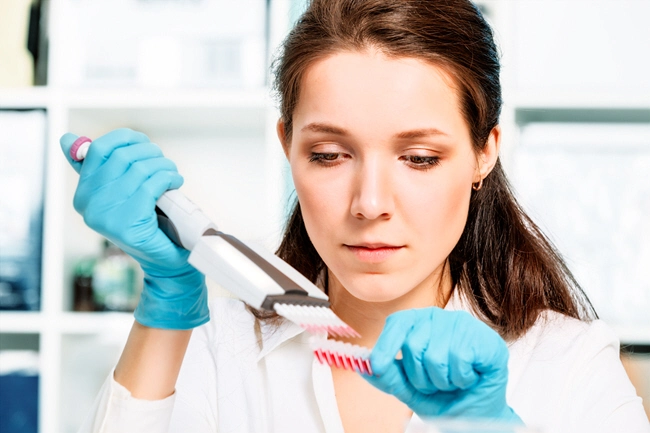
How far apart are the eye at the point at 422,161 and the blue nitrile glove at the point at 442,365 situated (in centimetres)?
23

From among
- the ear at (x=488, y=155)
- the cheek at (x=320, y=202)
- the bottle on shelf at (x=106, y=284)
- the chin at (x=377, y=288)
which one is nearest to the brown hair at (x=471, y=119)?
the ear at (x=488, y=155)

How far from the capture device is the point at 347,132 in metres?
0.88

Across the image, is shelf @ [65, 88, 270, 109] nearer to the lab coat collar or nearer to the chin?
the lab coat collar

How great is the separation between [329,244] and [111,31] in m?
1.10

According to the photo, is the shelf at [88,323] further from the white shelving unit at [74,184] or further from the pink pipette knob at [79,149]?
the pink pipette knob at [79,149]

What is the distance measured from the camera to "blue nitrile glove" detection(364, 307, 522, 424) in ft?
2.23

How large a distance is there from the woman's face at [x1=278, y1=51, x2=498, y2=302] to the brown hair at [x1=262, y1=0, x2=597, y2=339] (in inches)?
1.3

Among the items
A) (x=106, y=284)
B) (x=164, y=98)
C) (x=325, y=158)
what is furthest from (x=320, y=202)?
(x=106, y=284)

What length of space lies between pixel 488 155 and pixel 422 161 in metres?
0.16

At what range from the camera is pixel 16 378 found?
1.70 metres

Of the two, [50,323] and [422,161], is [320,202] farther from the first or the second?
[50,323]

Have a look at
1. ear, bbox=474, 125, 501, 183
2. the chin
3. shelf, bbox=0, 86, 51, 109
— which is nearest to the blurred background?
shelf, bbox=0, 86, 51, 109

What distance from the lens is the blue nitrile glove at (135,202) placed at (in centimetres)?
83

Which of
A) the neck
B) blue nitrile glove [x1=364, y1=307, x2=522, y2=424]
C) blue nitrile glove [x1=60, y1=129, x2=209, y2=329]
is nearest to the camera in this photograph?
blue nitrile glove [x1=364, y1=307, x2=522, y2=424]
